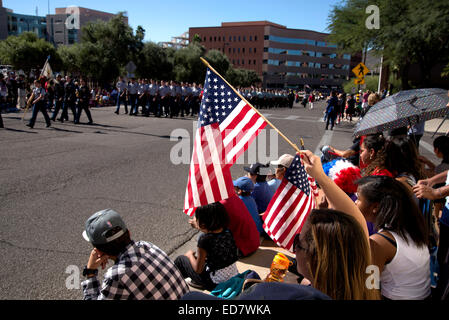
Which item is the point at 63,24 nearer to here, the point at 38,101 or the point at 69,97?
the point at 69,97

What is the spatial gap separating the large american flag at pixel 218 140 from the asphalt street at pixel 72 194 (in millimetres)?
1496

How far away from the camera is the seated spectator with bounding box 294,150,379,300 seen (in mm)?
1607

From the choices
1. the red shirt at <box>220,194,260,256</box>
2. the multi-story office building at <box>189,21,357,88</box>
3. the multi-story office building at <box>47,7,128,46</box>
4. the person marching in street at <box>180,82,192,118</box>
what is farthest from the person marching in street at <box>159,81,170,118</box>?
the multi-story office building at <box>47,7,128,46</box>

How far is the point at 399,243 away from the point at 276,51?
13008 centimetres

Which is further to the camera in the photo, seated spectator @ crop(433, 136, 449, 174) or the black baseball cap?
seated spectator @ crop(433, 136, 449, 174)

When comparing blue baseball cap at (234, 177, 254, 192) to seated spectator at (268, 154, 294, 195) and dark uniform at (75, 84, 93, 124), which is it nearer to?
seated spectator at (268, 154, 294, 195)

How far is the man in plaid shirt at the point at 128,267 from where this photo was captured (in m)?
2.13

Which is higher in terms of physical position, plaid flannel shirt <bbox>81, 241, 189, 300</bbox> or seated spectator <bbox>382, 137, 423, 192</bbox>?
seated spectator <bbox>382, 137, 423, 192</bbox>

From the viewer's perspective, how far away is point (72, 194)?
6.12 m

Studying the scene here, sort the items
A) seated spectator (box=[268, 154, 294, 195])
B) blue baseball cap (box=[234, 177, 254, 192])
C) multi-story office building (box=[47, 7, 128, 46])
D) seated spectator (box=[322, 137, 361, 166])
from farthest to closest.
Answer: multi-story office building (box=[47, 7, 128, 46]), seated spectator (box=[322, 137, 361, 166]), seated spectator (box=[268, 154, 294, 195]), blue baseball cap (box=[234, 177, 254, 192])

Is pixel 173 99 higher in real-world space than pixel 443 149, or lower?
higher

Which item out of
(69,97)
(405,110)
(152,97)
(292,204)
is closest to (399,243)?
(292,204)

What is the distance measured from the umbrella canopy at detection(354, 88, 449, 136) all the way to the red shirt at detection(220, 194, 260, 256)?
1988 millimetres

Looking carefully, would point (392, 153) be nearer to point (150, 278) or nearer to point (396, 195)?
point (396, 195)
